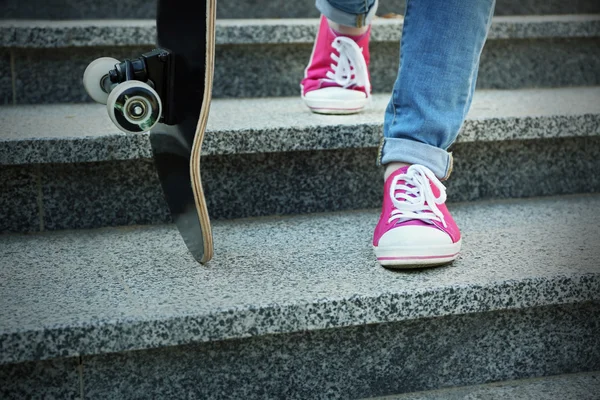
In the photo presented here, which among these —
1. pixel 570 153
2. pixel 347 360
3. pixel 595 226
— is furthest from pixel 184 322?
pixel 570 153

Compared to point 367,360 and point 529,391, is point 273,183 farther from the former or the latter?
point 529,391

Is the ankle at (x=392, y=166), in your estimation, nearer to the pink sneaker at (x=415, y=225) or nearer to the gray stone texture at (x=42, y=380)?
the pink sneaker at (x=415, y=225)

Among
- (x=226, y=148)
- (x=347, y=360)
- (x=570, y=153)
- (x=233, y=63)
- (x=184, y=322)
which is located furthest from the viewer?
(x=233, y=63)

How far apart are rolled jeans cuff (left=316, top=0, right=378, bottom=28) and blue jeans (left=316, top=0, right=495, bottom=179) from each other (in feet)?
1.34

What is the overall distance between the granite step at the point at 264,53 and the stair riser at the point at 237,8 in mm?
179

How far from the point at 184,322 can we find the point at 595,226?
86cm

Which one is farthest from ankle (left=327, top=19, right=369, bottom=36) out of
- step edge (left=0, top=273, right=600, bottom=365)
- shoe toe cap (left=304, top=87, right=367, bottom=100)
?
step edge (left=0, top=273, right=600, bottom=365)

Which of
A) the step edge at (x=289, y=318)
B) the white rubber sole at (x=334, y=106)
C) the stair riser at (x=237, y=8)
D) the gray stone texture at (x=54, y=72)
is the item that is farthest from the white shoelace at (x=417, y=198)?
the stair riser at (x=237, y=8)

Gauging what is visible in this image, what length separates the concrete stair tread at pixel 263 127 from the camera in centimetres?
136

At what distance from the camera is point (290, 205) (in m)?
1.52

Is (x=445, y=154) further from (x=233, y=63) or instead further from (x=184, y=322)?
(x=233, y=63)

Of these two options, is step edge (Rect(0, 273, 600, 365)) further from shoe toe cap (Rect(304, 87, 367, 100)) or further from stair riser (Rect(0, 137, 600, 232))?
shoe toe cap (Rect(304, 87, 367, 100))

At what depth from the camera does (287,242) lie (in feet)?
4.41

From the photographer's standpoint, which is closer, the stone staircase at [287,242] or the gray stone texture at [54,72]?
the stone staircase at [287,242]
